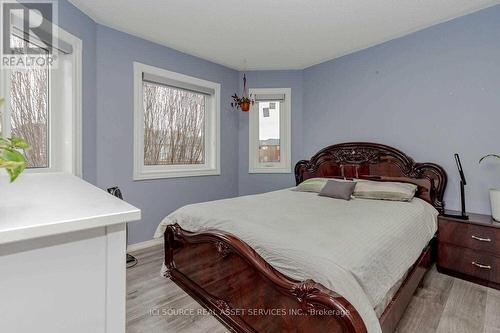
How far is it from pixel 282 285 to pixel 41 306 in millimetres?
1005

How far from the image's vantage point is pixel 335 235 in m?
1.53

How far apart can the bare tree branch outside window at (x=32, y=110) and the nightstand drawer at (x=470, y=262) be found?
3.72 m

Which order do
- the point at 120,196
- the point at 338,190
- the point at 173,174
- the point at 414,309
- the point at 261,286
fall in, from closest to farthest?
the point at 261,286 → the point at 414,309 → the point at 120,196 → the point at 338,190 → the point at 173,174

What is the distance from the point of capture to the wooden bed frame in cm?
115

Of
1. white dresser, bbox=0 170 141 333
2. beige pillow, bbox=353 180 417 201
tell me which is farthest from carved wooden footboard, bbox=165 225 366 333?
beige pillow, bbox=353 180 417 201

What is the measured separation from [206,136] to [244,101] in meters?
0.82

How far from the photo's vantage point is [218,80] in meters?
4.02

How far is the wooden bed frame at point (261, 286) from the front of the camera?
115 cm

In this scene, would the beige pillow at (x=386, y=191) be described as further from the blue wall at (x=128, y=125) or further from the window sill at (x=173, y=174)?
the blue wall at (x=128, y=125)

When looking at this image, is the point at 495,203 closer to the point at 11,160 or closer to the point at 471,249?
the point at 471,249

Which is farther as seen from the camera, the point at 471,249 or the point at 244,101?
the point at 244,101

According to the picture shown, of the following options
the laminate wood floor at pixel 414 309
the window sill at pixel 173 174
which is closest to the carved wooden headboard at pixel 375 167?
the laminate wood floor at pixel 414 309

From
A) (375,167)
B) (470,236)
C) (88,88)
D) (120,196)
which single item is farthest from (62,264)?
(375,167)

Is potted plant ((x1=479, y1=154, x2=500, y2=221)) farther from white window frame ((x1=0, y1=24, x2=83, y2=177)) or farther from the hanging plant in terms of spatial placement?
white window frame ((x1=0, y1=24, x2=83, y2=177))
